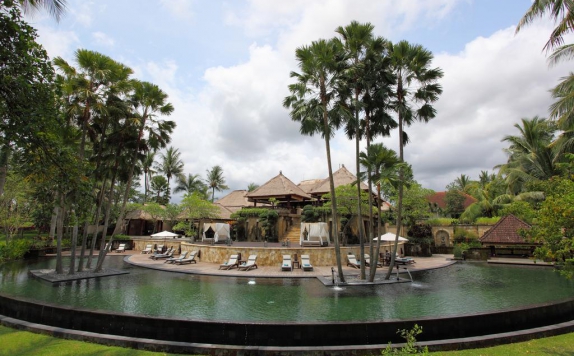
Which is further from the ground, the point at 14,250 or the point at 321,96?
the point at 321,96

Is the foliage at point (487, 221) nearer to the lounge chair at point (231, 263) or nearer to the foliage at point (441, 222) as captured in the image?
the foliage at point (441, 222)

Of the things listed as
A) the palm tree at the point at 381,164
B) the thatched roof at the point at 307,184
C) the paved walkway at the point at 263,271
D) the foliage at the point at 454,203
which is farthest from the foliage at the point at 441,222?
the palm tree at the point at 381,164

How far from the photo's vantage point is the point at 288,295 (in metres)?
12.2

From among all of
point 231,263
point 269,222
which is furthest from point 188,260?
point 269,222

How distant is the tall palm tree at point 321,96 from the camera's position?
45.5 feet

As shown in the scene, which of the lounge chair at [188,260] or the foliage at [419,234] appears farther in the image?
the foliage at [419,234]

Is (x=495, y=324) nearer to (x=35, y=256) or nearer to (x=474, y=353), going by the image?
(x=474, y=353)

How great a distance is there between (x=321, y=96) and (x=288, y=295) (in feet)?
30.3

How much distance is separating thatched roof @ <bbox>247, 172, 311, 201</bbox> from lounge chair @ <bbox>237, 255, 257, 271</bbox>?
10.1 meters

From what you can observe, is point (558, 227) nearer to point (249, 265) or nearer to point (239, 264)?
point (249, 265)

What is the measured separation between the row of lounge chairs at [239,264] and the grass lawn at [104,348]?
11580mm

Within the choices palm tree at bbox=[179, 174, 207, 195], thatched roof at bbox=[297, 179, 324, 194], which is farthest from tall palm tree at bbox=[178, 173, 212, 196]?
thatched roof at bbox=[297, 179, 324, 194]

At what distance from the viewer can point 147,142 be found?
701 inches

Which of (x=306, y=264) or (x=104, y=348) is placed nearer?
(x=104, y=348)
